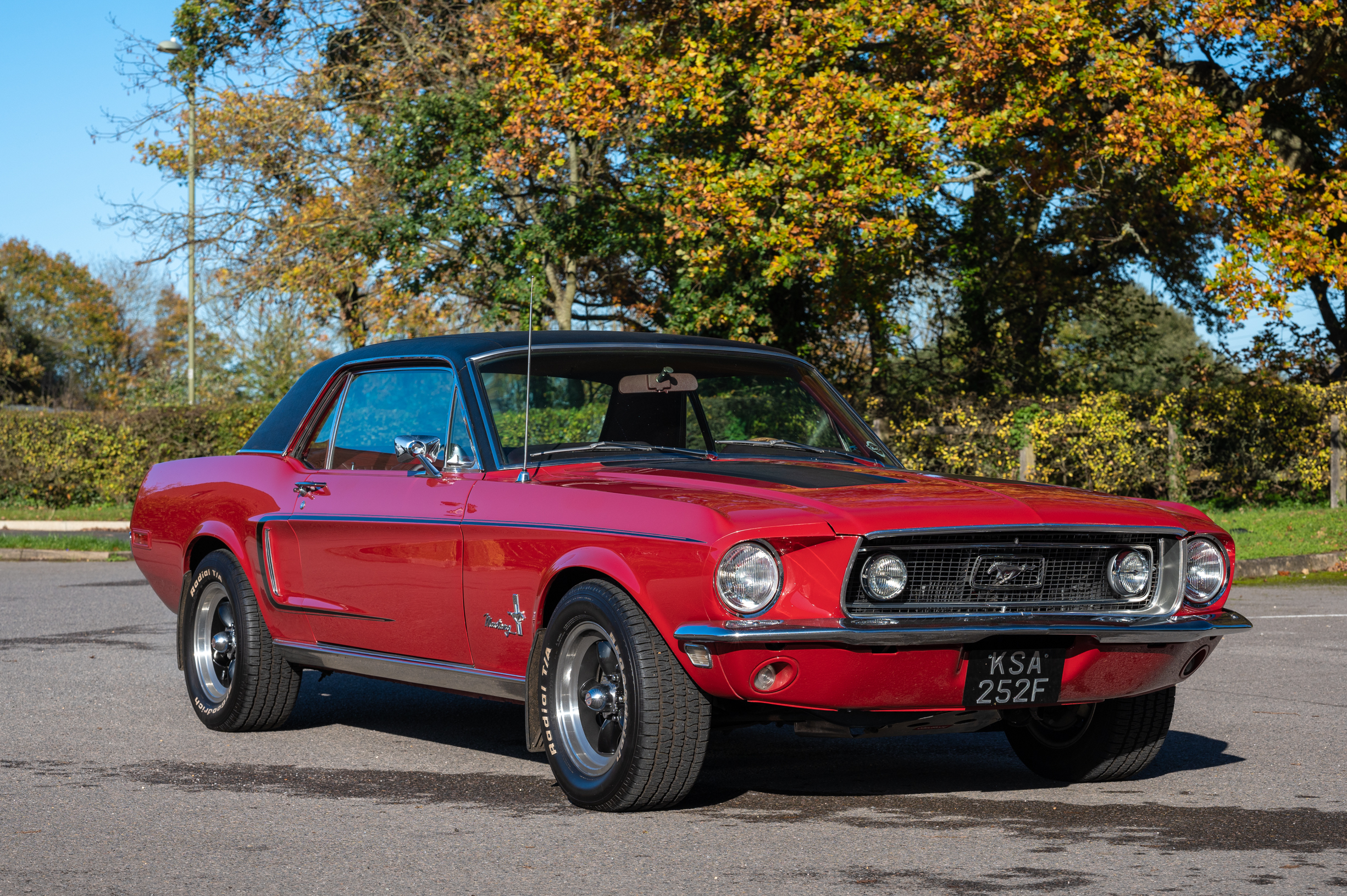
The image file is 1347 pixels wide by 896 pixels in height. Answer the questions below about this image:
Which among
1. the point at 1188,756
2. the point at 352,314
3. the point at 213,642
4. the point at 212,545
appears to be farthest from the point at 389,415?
the point at 352,314

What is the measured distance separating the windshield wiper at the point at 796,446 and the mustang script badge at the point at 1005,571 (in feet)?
4.32

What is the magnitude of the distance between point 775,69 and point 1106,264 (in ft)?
40.6

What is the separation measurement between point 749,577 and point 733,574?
0.05 metres


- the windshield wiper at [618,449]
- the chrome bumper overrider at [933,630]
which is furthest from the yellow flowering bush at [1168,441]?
the chrome bumper overrider at [933,630]

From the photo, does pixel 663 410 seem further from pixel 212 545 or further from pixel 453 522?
pixel 212 545

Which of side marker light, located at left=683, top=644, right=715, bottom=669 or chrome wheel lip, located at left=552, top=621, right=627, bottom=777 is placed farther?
chrome wheel lip, located at left=552, top=621, right=627, bottom=777

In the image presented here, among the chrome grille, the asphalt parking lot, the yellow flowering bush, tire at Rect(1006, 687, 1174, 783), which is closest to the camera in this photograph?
the asphalt parking lot

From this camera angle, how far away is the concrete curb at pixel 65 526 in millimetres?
22453

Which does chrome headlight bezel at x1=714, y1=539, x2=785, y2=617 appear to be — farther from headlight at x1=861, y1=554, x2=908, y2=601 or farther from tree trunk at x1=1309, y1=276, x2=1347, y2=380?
tree trunk at x1=1309, y1=276, x2=1347, y2=380

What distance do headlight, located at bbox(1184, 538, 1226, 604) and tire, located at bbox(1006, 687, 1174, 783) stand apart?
1.33ft

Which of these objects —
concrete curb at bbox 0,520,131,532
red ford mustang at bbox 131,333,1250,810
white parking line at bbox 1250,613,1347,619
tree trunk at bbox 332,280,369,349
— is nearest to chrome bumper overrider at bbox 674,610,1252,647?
red ford mustang at bbox 131,333,1250,810

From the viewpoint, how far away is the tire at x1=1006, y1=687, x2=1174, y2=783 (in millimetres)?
5684

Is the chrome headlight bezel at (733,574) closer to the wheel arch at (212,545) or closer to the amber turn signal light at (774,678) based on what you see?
the amber turn signal light at (774,678)

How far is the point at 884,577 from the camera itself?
4801 mm
